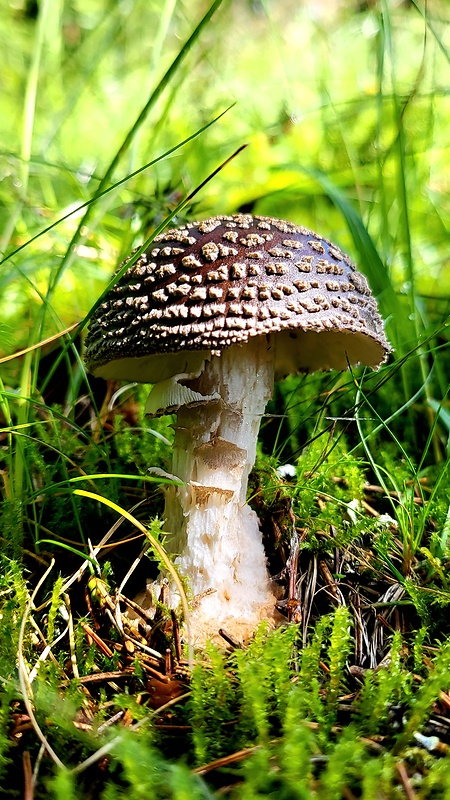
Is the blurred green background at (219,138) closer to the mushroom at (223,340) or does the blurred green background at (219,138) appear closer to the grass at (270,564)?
the grass at (270,564)

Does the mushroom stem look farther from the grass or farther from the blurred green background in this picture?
the blurred green background

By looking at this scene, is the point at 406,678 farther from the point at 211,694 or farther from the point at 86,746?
the point at 86,746

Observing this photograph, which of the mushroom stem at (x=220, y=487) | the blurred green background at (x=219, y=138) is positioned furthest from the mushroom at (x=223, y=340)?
the blurred green background at (x=219, y=138)

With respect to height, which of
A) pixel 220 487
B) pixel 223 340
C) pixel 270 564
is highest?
pixel 223 340

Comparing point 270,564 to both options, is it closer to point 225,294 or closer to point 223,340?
point 223,340

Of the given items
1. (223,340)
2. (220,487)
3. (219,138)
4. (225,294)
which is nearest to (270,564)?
(220,487)

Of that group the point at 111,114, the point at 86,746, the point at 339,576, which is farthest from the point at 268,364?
the point at 111,114

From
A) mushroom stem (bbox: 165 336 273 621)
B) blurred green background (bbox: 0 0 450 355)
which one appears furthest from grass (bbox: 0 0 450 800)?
mushroom stem (bbox: 165 336 273 621)
